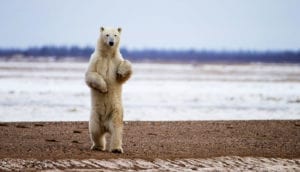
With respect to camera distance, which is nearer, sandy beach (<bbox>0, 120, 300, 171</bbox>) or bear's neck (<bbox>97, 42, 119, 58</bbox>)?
sandy beach (<bbox>0, 120, 300, 171</bbox>)

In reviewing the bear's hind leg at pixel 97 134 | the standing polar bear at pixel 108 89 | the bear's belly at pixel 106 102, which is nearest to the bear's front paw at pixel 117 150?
the standing polar bear at pixel 108 89

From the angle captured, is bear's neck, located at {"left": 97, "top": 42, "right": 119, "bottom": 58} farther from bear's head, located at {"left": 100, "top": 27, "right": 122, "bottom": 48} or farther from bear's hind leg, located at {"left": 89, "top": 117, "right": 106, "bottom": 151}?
bear's hind leg, located at {"left": 89, "top": 117, "right": 106, "bottom": 151}

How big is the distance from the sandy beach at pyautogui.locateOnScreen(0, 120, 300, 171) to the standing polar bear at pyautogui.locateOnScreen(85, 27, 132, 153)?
376 millimetres

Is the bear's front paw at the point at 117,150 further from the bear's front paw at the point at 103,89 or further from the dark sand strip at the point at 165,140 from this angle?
the bear's front paw at the point at 103,89

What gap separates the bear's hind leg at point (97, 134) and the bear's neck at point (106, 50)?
1.06 meters

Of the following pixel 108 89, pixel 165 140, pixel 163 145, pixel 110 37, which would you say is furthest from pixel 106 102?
pixel 165 140

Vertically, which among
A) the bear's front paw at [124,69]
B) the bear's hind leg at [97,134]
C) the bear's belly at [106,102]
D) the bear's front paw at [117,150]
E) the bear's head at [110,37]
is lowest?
the bear's front paw at [117,150]

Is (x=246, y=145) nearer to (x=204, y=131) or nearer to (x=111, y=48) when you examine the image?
(x=204, y=131)

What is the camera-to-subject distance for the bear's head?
1018 centimetres

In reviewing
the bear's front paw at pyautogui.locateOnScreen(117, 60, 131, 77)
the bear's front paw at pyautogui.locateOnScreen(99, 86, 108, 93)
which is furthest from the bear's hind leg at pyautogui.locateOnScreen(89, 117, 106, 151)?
the bear's front paw at pyautogui.locateOnScreen(117, 60, 131, 77)

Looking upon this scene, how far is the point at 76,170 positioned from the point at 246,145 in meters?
4.12

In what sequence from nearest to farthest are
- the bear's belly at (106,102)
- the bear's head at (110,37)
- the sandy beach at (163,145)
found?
the sandy beach at (163,145)
the bear's head at (110,37)
the bear's belly at (106,102)

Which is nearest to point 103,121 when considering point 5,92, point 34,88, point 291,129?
point 291,129

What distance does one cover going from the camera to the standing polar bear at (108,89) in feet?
33.7
